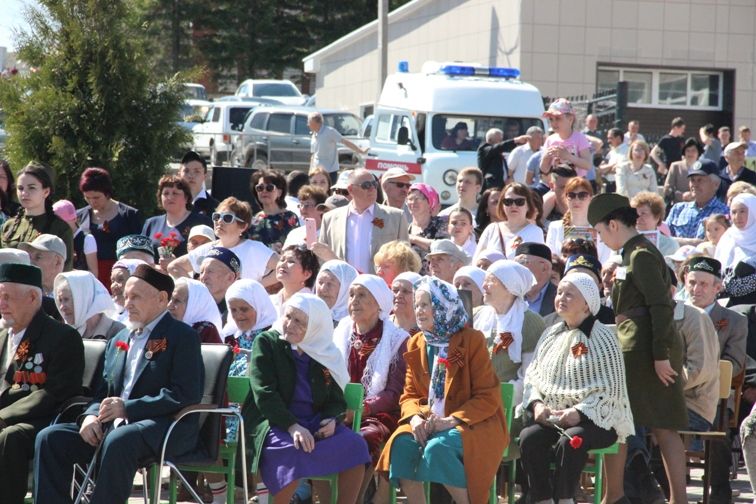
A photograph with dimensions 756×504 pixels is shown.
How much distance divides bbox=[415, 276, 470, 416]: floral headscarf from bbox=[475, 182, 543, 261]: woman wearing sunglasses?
114 inches

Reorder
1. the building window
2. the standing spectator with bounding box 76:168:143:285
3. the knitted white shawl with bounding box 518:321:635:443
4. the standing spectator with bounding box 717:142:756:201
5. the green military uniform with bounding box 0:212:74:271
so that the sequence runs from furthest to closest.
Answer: the building window
the standing spectator with bounding box 717:142:756:201
the standing spectator with bounding box 76:168:143:285
the green military uniform with bounding box 0:212:74:271
the knitted white shawl with bounding box 518:321:635:443

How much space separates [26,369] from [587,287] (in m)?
3.27

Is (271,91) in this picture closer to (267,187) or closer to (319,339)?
(267,187)

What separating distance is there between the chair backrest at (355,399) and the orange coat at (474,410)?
0.77ft

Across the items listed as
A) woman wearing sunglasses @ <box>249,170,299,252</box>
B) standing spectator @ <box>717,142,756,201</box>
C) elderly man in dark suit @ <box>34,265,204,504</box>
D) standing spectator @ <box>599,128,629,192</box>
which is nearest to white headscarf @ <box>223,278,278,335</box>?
elderly man in dark suit @ <box>34,265,204,504</box>

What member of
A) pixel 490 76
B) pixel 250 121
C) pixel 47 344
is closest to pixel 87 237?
pixel 47 344

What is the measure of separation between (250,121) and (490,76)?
957 centimetres

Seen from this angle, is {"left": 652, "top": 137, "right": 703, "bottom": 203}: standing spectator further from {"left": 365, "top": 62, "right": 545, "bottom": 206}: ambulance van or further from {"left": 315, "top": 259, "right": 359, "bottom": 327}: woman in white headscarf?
{"left": 315, "top": 259, "right": 359, "bottom": 327}: woman in white headscarf

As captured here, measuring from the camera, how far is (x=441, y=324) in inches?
286

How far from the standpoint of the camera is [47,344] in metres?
7.27

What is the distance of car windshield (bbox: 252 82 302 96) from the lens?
36969 millimetres

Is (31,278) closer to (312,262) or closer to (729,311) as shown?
(312,262)

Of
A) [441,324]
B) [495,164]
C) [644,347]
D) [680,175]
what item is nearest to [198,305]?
[441,324]

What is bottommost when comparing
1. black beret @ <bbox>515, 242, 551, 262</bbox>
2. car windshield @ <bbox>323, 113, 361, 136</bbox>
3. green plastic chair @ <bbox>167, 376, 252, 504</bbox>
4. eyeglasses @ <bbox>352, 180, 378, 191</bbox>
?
green plastic chair @ <bbox>167, 376, 252, 504</bbox>
